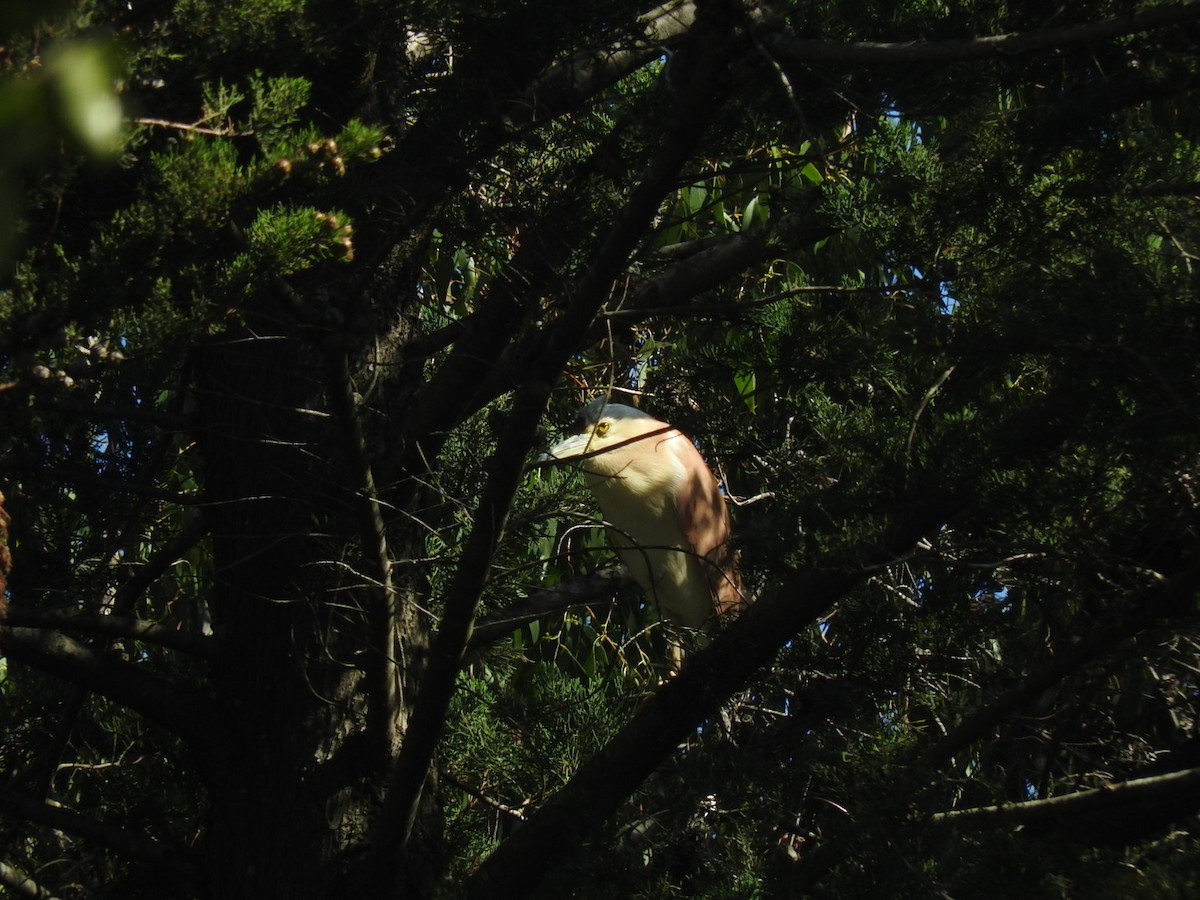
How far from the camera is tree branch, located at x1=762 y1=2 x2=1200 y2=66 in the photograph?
132 cm

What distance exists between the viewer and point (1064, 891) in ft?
4.96

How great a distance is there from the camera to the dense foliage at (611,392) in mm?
1461

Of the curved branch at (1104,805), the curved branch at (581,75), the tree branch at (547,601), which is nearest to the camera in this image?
the curved branch at (1104,805)

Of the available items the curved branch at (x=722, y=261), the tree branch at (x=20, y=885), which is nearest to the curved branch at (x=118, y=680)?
the tree branch at (x=20, y=885)

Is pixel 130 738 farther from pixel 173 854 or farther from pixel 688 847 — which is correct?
pixel 688 847

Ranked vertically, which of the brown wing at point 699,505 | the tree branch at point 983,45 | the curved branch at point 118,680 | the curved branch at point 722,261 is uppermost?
the tree branch at point 983,45

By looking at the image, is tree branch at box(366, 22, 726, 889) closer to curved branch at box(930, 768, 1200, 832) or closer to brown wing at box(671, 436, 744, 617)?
curved branch at box(930, 768, 1200, 832)

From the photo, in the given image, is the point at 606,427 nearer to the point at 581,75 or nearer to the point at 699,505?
the point at 699,505

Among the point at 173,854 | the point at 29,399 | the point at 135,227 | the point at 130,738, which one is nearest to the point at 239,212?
the point at 135,227

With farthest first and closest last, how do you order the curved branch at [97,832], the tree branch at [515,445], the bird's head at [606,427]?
1. the bird's head at [606,427]
2. the curved branch at [97,832]
3. the tree branch at [515,445]

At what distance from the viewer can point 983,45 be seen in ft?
4.50

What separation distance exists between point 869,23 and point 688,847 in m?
1.66

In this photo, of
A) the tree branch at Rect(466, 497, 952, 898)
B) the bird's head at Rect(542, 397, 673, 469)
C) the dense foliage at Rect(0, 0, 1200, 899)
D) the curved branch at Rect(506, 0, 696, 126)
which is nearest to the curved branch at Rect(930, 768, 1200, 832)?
the dense foliage at Rect(0, 0, 1200, 899)

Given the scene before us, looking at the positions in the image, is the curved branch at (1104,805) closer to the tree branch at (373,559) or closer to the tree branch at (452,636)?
the tree branch at (452,636)
